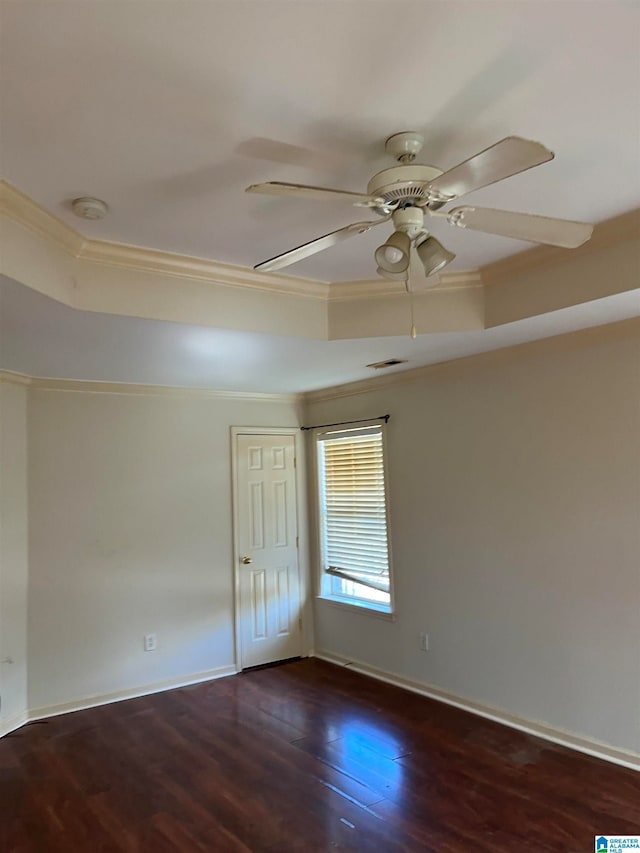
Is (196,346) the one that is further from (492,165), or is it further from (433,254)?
(492,165)

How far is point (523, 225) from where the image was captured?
187cm

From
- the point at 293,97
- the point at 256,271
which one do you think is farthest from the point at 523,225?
the point at 256,271

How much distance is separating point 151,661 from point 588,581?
10.8 feet

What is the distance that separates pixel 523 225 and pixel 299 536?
4.12m

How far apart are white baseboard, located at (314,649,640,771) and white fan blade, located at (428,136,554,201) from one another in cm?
308

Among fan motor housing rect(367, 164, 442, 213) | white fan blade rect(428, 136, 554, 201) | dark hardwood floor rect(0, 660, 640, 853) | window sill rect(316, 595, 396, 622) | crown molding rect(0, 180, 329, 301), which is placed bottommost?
dark hardwood floor rect(0, 660, 640, 853)

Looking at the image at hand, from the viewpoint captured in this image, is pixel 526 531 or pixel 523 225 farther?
pixel 526 531

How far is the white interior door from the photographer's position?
5.15 m

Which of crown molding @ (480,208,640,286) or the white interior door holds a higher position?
crown molding @ (480,208,640,286)

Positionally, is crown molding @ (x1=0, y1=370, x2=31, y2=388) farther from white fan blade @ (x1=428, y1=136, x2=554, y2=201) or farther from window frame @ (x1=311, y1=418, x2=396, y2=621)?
white fan blade @ (x1=428, y1=136, x2=554, y2=201)

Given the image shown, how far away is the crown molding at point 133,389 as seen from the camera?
4195 mm

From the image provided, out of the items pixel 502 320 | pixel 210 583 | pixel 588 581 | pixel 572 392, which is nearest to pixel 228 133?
pixel 502 320

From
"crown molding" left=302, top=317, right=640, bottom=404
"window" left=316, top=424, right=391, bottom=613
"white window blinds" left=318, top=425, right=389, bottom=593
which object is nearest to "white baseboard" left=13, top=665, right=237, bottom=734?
"window" left=316, top=424, right=391, bottom=613

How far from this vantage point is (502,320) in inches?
125
